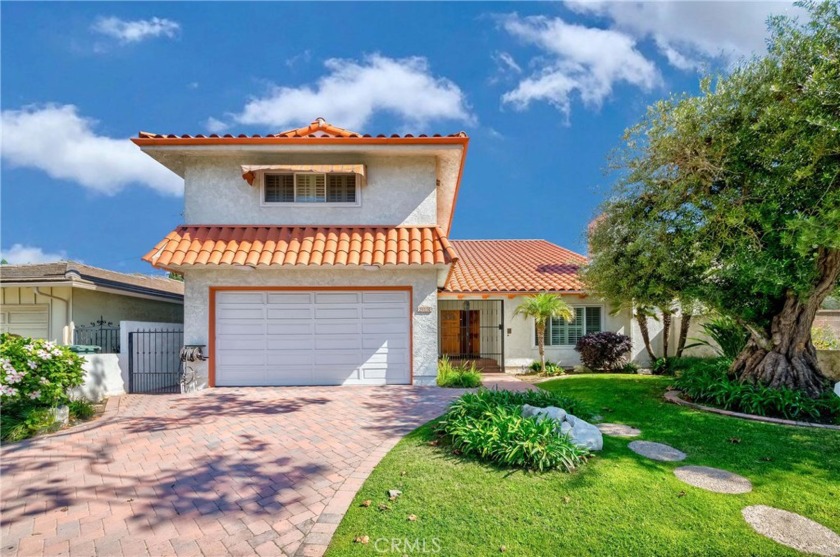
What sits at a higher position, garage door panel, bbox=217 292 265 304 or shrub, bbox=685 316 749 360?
garage door panel, bbox=217 292 265 304

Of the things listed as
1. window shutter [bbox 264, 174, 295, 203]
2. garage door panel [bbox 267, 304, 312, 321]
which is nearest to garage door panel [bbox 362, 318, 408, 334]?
garage door panel [bbox 267, 304, 312, 321]

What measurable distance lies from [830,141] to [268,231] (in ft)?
41.2

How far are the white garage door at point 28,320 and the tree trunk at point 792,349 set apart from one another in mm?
20197

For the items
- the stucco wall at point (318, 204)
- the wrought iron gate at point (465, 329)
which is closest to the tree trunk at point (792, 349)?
the stucco wall at point (318, 204)

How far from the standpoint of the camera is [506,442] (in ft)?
17.9

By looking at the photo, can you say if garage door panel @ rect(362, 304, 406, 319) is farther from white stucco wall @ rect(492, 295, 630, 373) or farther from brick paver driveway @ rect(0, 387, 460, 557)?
white stucco wall @ rect(492, 295, 630, 373)

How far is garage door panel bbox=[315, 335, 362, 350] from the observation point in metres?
11.4

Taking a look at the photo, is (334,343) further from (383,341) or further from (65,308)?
(65,308)

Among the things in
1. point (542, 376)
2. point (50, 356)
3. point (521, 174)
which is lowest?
point (542, 376)

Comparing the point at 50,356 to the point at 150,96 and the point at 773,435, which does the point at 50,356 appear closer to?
the point at 150,96

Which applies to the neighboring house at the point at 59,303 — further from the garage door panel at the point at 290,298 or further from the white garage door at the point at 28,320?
the garage door panel at the point at 290,298

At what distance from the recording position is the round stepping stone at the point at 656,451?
5680 mm

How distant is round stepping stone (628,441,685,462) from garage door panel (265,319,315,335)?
850 centimetres

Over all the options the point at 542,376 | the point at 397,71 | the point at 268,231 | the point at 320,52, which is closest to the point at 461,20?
the point at 397,71
